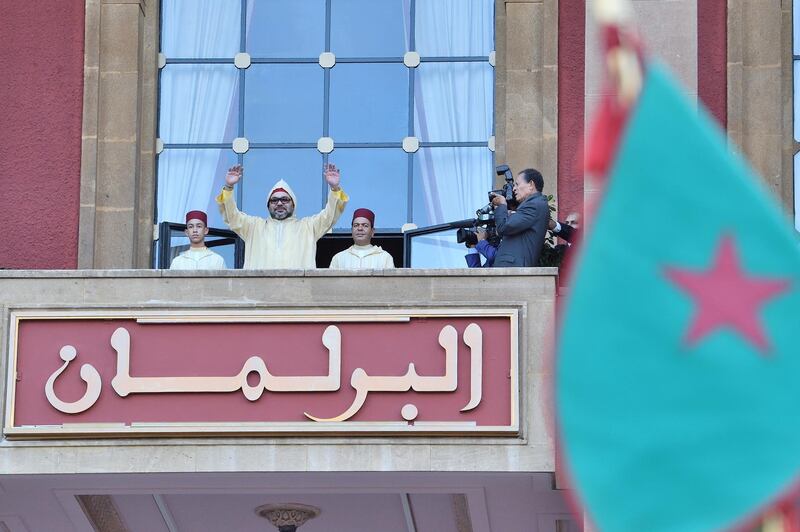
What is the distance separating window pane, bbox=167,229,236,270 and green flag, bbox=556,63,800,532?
12.2 meters

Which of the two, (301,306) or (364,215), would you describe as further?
(364,215)

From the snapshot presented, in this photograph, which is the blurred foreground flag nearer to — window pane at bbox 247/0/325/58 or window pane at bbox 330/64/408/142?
window pane at bbox 330/64/408/142

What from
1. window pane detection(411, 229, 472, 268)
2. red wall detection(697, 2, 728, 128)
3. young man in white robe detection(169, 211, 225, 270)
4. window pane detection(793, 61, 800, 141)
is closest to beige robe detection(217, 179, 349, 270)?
young man in white robe detection(169, 211, 225, 270)

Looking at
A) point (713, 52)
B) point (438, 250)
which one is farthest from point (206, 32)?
point (713, 52)

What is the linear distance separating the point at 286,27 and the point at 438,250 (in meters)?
2.64

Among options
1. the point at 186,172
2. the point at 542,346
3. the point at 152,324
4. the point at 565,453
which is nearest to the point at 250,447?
the point at 152,324

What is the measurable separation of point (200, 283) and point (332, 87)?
376cm

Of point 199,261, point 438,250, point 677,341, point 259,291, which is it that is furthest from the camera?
point 438,250

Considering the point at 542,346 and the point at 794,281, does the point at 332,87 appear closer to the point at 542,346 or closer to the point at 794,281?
the point at 542,346

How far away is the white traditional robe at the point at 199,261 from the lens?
1661 cm

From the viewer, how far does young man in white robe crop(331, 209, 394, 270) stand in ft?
53.3

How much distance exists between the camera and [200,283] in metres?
15.9

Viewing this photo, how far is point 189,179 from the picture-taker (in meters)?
19.0

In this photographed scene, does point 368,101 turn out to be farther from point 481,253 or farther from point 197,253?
point 481,253
